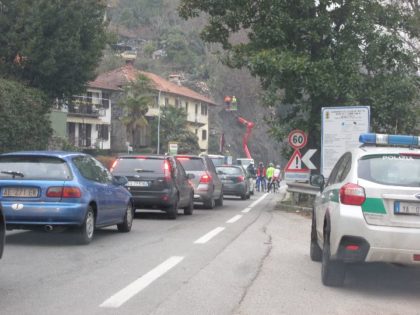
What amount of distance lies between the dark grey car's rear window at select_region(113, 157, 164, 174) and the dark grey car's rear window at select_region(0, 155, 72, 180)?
18.3 feet

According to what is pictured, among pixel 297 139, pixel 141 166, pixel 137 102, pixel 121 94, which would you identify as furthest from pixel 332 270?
pixel 121 94

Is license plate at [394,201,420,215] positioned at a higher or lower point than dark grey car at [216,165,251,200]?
higher

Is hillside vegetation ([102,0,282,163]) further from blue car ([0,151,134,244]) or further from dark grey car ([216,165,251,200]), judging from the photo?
blue car ([0,151,134,244])

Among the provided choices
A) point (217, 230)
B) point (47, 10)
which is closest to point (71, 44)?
point (47, 10)

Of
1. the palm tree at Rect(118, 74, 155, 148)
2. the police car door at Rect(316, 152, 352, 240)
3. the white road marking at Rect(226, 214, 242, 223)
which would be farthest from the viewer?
the palm tree at Rect(118, 74, 155, 148)

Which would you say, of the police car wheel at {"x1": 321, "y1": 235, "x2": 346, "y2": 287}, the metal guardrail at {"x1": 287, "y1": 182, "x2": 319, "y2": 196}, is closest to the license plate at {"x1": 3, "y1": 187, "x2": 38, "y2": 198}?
the police car wheel at {"x1": 321, "y1": 235, "x2": 346, "y2": 287}

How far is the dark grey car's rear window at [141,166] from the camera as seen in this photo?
54.8ft

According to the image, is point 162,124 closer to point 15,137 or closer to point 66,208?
point 15,137

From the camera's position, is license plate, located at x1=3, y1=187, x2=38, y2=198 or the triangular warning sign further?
the triangular warning sign

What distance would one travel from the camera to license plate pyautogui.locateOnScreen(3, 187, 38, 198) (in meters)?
10.9

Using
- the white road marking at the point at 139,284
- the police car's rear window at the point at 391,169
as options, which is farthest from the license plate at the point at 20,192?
the police car's rear window at the point at 391,169

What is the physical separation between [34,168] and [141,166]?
579 cm

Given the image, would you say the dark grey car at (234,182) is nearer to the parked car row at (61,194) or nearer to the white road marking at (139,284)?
the parked car row at (61,194)

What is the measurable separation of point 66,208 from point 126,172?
5.94m
